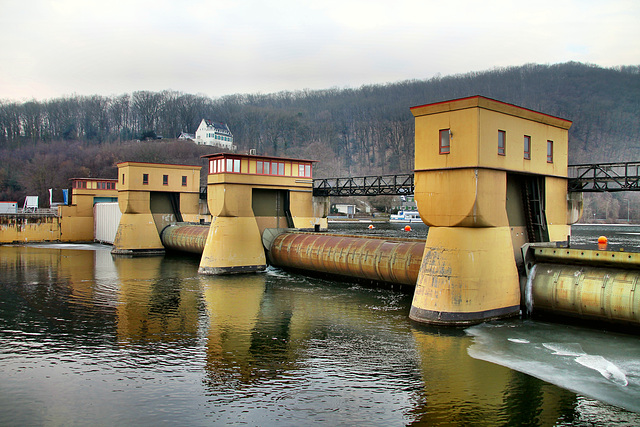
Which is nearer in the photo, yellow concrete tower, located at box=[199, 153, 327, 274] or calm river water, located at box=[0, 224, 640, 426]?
calm river water, located at box=[0, 224, 640, 426]

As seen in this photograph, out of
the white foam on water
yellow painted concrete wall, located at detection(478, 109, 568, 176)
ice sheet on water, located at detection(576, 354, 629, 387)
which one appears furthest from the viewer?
yellow painted concrete wall, located at detection(478, 109, 568, 176)

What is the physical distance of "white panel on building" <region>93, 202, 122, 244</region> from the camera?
182ft

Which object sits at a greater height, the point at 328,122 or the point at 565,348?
the point at 328,122

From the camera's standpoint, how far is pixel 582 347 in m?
17.0

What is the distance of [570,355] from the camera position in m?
16.2

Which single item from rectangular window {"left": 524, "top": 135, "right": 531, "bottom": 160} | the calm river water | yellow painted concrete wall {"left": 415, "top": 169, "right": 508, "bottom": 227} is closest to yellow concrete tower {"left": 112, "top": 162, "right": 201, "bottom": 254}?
the calm river water

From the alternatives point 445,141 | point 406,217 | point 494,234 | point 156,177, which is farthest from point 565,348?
point 406,217

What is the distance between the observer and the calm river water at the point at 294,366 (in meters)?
12.2

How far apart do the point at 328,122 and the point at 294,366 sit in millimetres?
149937

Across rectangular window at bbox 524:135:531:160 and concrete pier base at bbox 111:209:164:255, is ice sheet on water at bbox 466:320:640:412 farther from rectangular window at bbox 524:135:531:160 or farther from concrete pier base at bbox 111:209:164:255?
concrete pier base at bbox 111:209:164:255

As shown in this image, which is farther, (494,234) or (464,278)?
(494,234)

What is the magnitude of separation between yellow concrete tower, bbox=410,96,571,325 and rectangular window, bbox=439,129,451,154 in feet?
0.14

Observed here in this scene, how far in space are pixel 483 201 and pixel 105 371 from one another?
50.5 feet

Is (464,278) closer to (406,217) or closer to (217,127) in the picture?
(406,217)
